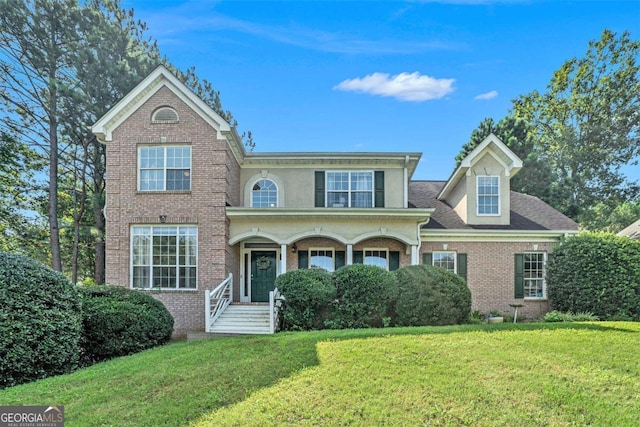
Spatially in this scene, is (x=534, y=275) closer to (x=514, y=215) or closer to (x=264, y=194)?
(x=514, y=215)

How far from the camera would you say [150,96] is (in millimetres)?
13586

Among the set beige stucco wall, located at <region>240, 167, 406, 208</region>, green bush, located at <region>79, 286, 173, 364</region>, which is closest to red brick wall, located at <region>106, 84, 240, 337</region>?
beige stucco wall, located at <region>240, 167, 406, 208</region>

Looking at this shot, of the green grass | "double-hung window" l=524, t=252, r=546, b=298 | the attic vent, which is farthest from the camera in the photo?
"double-hung window" l=524, t=252, r=546, b=298

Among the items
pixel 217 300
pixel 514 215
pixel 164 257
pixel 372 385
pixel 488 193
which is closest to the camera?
pixel 372 385

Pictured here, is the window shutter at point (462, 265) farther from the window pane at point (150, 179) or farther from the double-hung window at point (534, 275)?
the window pane at point (150, 179)

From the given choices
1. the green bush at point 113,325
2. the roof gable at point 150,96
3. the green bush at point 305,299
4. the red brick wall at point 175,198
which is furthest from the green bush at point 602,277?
the green bush at point 113,325

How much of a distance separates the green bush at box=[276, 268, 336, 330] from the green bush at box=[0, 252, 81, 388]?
527cm

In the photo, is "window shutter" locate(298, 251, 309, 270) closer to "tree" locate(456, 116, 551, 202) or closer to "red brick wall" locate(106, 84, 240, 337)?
"red brick wall" locate(106, 84, 240, 337)

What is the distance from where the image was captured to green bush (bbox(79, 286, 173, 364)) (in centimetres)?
949

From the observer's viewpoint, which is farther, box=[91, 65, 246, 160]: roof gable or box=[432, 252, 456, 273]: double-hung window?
box=[432, 252, 456, 273]: double-hung window

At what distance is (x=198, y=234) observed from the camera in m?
13.3

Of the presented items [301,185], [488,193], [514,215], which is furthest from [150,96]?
[514,215]

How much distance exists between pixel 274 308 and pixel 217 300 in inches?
88.4

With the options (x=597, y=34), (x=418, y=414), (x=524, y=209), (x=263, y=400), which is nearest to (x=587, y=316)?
(x=524, y=209)
